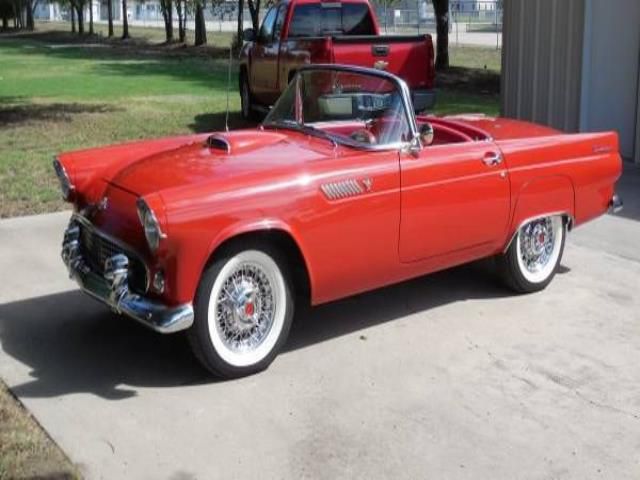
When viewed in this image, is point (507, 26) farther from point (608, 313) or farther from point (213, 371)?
point (213, 371)

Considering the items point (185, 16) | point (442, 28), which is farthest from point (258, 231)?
point (185, 16)

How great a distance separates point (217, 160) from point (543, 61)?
25.6 feet

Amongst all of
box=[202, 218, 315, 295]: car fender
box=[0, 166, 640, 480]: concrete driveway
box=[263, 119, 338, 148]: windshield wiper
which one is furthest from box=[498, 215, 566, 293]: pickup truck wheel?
box=[202, 218, 315, 295]: car fender

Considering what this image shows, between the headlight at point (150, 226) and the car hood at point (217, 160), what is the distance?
0.76 feet

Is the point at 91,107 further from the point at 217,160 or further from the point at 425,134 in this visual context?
the point at 425,134

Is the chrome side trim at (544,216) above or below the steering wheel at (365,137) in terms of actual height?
below

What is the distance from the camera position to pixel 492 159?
18.2 ft

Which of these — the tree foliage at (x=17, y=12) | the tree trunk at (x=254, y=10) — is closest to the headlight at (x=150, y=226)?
the tree trunk at (x=254, y=10)

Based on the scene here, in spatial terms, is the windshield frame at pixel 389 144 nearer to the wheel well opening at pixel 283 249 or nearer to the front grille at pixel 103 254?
the wheel well opening at pixel 283 249

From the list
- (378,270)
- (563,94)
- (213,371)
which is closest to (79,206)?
(213,371)

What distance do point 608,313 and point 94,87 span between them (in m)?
16.3

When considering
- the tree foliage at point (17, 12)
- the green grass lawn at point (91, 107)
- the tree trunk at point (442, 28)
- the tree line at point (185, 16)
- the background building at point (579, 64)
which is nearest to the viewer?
the green grass lawn at point (91, 107)

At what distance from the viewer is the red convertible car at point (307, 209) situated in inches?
175

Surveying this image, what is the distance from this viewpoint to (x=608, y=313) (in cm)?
575
